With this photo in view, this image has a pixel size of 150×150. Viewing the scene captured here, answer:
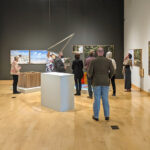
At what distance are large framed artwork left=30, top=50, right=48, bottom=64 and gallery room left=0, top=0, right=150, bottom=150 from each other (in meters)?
0.06

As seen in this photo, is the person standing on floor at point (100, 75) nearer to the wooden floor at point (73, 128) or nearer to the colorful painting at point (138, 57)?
the wooden floor at point (73, 128)

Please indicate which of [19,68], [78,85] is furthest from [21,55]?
[78,85]

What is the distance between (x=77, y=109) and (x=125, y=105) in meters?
1.54

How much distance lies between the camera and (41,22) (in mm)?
12797

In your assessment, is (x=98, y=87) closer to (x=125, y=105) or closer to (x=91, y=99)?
(x=125, y=105)

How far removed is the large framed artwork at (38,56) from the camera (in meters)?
13.0

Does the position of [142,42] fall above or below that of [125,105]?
above

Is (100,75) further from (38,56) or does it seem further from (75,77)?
(38,56)

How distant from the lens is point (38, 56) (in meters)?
13.0

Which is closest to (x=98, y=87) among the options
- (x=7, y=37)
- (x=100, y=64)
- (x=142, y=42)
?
(x=100, y=64)

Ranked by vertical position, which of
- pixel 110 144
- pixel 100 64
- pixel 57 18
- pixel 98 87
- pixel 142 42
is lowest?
pixel 110 144

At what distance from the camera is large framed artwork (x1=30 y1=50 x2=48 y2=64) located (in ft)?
42.5

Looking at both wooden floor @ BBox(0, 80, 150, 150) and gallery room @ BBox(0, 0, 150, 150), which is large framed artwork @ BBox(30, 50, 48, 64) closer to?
gallery room @ BBox(0, 0, 150, 150)

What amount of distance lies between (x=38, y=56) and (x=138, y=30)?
6.09 meters
